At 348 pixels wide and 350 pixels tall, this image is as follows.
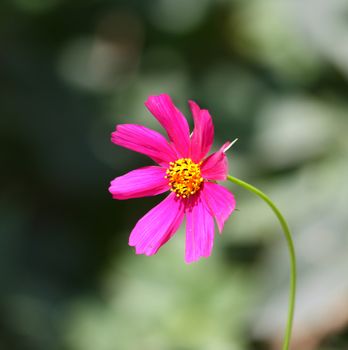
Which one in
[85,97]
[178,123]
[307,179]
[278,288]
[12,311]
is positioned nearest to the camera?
[178,123]

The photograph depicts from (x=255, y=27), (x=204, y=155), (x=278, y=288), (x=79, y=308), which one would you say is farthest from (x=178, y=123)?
(x=255, y=27)

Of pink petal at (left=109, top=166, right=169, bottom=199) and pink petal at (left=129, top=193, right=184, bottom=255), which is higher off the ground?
pink petal at (left=109, top=166, right=169, bottom=199)

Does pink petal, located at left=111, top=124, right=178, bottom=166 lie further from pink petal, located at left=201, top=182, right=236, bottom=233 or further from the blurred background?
the blurred background

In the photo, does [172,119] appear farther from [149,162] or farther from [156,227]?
[149,162]

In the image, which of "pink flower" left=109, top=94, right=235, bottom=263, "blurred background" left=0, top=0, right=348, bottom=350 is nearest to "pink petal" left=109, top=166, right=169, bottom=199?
"pink flower" left=109, top=94, right=235, bottom=263

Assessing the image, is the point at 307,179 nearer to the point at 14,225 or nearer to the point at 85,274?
the point at 85,274

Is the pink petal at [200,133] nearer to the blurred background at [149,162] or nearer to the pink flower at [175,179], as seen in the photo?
the pink flower at [175,179]
